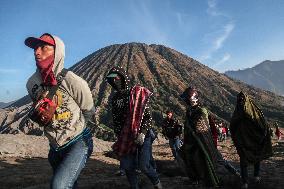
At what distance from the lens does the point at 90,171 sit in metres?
11.9

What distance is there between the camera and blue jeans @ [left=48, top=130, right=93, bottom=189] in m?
4.05

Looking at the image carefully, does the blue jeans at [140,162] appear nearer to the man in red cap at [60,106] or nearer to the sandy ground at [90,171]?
the sandy ground at [90,171]

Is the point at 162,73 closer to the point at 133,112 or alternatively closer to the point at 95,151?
the point at 95,151

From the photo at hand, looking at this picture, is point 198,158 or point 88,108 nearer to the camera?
point 88,108

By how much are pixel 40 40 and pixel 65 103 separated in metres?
0.75

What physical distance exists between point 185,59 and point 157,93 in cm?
3548

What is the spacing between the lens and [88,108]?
15.2ft

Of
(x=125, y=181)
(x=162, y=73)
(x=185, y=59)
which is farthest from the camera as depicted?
(x=185, y=59)

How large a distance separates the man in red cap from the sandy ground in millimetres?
4093

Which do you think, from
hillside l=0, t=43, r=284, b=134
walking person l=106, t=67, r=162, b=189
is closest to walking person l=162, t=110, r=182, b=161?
walking person l=106, t=67, r=162, b=189

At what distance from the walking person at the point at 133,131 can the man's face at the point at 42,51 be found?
2358mm

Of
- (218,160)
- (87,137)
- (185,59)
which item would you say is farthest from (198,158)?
(185,59)

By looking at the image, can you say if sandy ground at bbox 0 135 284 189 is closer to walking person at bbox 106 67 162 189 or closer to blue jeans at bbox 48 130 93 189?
walking person at bbox 106 67 162 189

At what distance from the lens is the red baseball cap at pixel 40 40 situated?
4414mm
